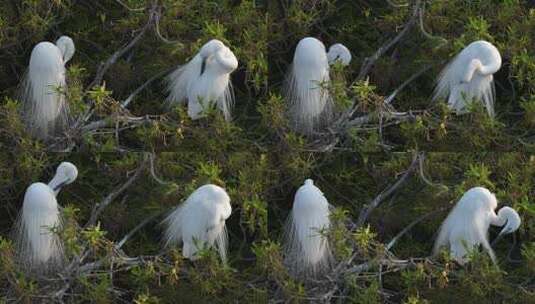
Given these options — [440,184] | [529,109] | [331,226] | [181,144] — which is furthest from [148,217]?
[529,109]

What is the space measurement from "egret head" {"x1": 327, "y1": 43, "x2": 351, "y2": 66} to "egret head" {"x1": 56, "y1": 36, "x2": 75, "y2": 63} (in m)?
0.86

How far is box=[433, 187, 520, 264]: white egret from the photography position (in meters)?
4.75

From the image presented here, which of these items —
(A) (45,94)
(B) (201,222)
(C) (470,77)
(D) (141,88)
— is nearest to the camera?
(B) (201,222)

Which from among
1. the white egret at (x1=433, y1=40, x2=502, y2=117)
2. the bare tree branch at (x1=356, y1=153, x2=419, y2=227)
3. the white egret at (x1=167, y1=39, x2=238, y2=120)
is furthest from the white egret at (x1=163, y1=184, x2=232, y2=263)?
the white egret at (x1=433, y1=40, x2=502, y2=117)

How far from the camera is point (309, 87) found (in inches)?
191

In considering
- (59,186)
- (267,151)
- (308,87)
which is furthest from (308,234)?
(59,186)

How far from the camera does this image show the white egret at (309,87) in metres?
4.80

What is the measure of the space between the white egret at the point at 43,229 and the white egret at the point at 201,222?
355 millimetres

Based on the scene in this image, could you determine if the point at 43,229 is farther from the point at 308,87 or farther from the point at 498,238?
the point at 498,238

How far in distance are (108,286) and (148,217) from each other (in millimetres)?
332

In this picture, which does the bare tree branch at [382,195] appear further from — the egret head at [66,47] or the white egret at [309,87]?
the egret head at [66,47]

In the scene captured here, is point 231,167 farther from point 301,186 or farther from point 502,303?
point 502,303

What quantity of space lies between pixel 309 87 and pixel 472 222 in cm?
68

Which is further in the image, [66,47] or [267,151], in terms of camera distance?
[66,47]
